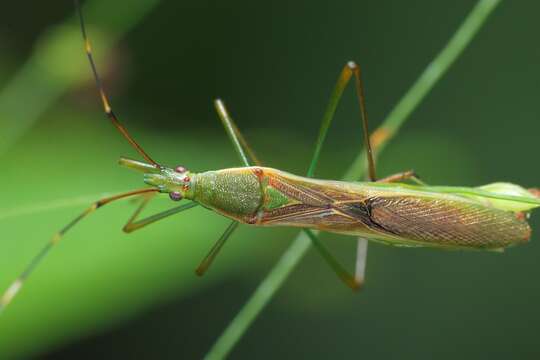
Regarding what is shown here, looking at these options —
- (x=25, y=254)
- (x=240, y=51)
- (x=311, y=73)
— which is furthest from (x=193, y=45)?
(x=25, y=254)

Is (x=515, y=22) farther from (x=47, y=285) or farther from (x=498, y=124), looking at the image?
(x=47, y=285)

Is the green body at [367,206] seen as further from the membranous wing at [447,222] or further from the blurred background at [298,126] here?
the blurred background at [298,126]

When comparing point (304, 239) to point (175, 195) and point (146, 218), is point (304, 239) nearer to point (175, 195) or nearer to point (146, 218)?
point (175, 195)

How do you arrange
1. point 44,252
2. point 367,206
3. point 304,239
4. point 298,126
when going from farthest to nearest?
point 298,126 < point 304,239 < point 367,206 < point 44,252

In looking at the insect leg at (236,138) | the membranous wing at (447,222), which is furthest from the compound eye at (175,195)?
the membranous wing at (447,222)

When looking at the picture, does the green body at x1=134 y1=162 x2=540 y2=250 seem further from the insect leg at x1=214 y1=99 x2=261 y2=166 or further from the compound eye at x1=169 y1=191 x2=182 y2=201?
the insect leg at x1=214 y1=99 x2=261 y2=166

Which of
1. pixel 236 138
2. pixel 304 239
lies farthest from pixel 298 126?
pixel 304 239
